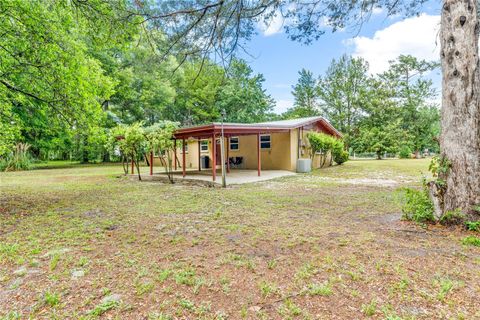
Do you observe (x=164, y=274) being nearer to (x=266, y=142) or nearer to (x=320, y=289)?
(x=320, y=289)

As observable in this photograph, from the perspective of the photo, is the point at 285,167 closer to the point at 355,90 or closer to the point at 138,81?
the point at 138,81

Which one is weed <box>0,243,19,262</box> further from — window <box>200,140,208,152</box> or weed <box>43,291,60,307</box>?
window <box>200,140,208,152</box>

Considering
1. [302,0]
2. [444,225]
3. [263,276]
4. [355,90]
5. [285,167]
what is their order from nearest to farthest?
[263,276], [444,225], [302,0], [285,167], [355,90]

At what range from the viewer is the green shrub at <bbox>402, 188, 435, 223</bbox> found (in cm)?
430

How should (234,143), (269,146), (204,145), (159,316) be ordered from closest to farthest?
1. (159,316)
2. (269,146)
3. (234,143)
4. (204,145)

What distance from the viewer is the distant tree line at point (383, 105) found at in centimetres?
2558

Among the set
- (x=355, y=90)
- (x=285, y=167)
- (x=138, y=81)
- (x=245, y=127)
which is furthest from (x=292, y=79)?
(x=245, y=127)

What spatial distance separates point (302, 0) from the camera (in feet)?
17.5

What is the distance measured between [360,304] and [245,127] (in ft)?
27.9

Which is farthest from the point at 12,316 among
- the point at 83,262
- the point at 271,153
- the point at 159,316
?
the point at 271,153

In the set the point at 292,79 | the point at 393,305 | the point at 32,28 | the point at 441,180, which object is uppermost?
the point at 292,79

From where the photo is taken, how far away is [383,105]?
26.4m

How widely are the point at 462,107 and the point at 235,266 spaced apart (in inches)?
156

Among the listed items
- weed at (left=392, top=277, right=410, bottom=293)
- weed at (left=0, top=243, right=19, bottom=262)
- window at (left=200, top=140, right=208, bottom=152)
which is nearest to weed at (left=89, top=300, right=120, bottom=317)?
weed at (left=0, top=243, right=19, bottom=262)
